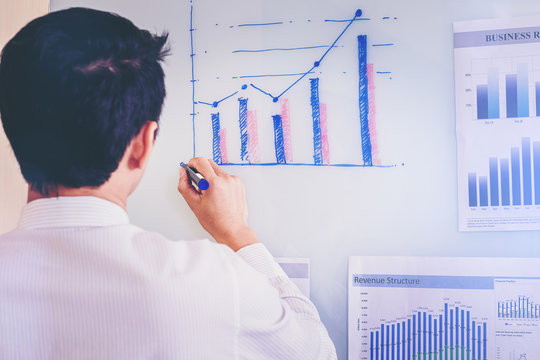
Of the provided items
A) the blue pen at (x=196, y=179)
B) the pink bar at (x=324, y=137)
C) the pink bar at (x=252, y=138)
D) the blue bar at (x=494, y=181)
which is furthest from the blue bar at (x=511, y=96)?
the blue pen at (x=196, y=179)

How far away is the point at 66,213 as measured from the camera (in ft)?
1.86

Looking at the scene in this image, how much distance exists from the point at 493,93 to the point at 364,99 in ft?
0.87

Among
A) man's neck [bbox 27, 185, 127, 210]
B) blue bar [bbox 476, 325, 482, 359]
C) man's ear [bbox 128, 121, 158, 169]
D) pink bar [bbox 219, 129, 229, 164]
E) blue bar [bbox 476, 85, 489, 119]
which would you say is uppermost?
blue bar [bbox 476, 85, 489, 119]

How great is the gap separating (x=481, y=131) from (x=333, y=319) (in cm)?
51

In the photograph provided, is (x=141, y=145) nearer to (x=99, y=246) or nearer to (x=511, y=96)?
(x=99, y=246)

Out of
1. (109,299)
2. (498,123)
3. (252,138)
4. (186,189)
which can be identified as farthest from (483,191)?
(109,299)

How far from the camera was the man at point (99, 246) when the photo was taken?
525 millimetres

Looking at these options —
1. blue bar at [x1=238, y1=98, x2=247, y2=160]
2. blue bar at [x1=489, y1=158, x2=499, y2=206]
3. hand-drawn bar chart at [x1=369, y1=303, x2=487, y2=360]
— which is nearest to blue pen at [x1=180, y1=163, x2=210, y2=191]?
blue bar at [x1=238, y1=98, x2=247, y2=160]

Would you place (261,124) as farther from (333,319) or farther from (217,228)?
(333,319)

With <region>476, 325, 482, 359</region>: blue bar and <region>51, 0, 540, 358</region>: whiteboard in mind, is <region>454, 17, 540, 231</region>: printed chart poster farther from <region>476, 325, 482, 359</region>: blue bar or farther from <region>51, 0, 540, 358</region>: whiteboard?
<region>476, 325, 482, 359</region>: blue bar

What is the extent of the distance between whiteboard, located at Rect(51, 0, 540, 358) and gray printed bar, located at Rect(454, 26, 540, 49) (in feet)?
0.10

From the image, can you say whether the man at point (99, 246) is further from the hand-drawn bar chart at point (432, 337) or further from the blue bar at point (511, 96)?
the blue bar at point (511, 96)

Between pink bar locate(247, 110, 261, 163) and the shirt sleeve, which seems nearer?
the shirt sleeve

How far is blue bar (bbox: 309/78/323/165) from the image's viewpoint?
3.20ft
